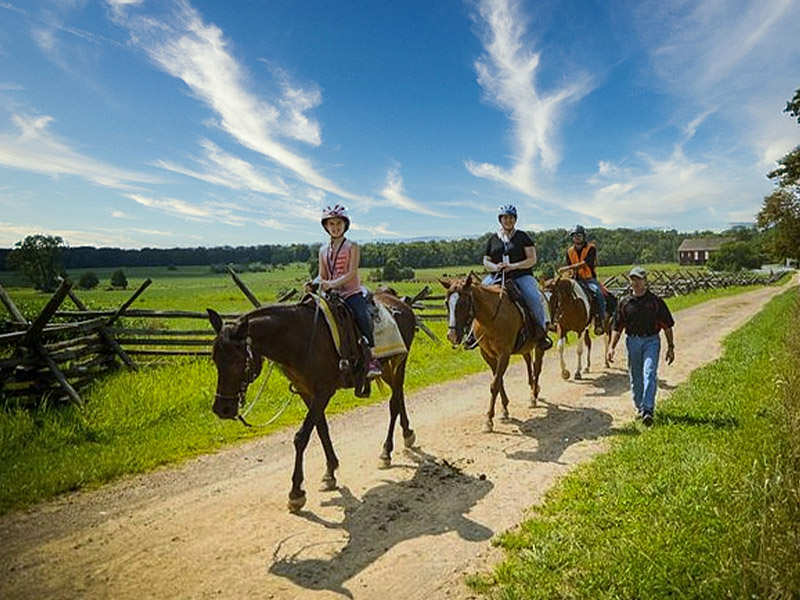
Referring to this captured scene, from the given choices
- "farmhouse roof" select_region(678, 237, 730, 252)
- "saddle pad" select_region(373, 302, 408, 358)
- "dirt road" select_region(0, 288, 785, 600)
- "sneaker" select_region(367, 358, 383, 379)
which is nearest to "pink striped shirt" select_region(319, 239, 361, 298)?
"saddle pad" select_region(373, 302, 408, 358)

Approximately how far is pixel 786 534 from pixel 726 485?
128 centimetres

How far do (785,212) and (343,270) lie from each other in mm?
48010

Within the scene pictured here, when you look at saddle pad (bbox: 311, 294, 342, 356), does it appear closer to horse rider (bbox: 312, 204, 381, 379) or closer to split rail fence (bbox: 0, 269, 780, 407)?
horse rider (bbox: 312, 204, 381, 379)

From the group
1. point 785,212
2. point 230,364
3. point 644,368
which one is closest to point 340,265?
point 230,364

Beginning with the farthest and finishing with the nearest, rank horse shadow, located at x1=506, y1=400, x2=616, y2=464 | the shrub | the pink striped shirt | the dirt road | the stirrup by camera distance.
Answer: the shrub < the stirrup < horse shadow, located at x1=506, y1=400, x2=616, y2=464 < the pink striped shirt < the dirt road

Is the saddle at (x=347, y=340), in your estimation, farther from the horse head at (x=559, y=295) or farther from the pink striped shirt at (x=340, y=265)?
the horse head at (x=559, y=295)

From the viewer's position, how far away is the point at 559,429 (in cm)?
809

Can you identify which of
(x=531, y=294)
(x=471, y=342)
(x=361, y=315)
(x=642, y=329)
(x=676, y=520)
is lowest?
(x=676, y=520)

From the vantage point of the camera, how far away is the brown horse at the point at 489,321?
7.77 meters

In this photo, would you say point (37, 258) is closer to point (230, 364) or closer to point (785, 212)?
point (230, 364)

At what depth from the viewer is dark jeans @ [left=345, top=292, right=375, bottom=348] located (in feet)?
21.0

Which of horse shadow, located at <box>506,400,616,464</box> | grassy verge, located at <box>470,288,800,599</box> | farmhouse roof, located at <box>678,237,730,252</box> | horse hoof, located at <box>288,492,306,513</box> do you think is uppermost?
farmhouse roof, located at <box>678,237,730,252</box>

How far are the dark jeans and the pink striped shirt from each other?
9 cm

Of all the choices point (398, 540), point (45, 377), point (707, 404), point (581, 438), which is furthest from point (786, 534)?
point (45, 377)
